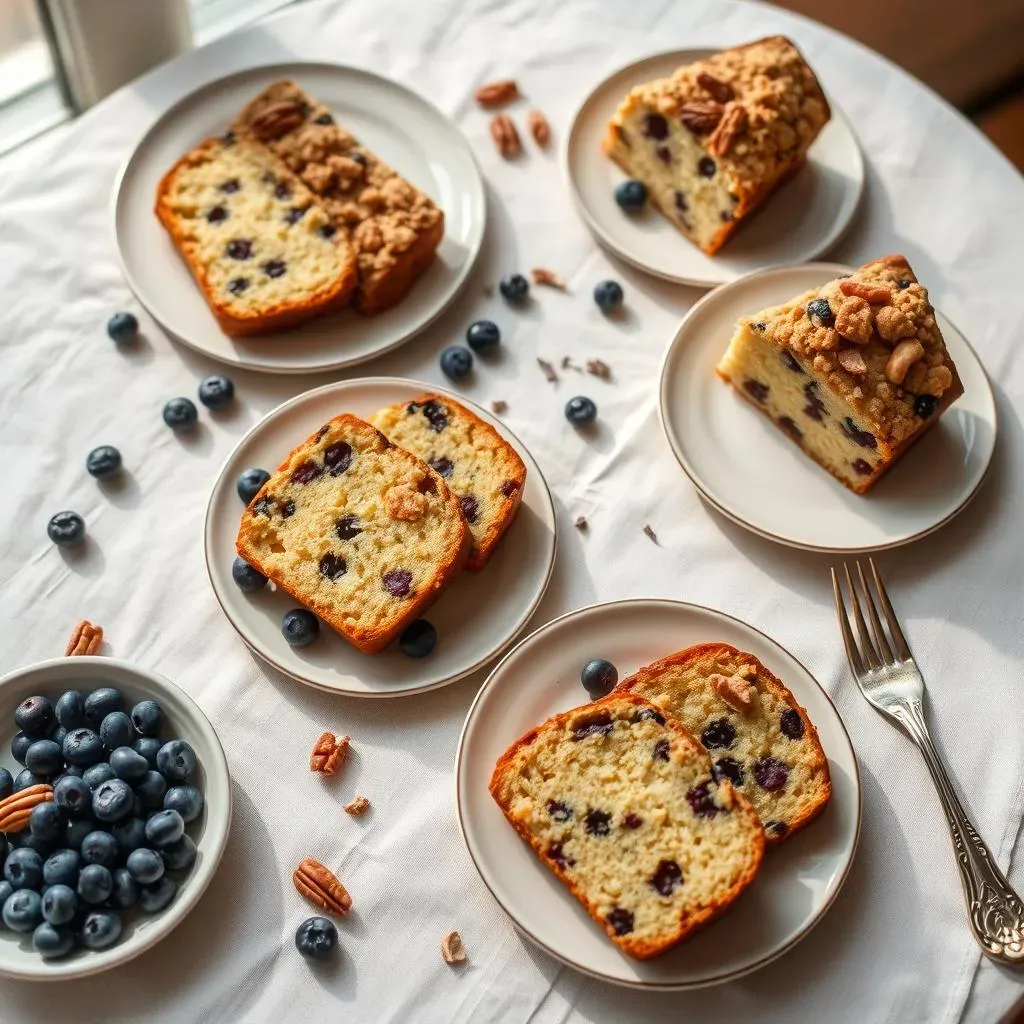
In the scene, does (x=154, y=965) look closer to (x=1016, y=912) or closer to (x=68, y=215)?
(x=1016, y=912)

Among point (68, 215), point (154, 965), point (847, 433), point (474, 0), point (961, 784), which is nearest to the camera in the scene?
point (154, 965)

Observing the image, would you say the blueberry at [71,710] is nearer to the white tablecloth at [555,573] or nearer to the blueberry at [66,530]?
the white tablecloth at [555,573]

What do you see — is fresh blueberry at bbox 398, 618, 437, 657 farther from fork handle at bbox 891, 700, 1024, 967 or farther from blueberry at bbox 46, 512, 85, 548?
fork handle at bbox 891, 700, 1024, 967

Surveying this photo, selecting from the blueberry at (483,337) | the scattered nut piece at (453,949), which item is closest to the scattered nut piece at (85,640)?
the scattered nut piece at (453,949)

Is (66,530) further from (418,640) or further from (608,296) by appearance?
(608,296)

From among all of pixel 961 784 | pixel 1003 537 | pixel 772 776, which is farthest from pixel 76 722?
pixel 1003 537
